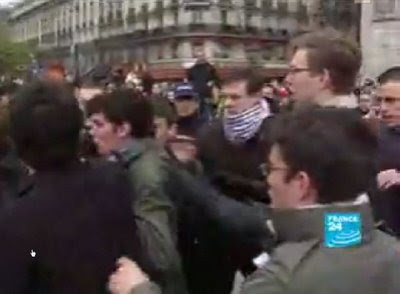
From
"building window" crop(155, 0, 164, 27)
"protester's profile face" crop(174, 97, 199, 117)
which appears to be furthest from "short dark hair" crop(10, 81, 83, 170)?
"building window" crop(155, 0, 164, 27)

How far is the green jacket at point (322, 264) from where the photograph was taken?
303 centimetres

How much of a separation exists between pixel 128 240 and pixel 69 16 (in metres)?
98.1

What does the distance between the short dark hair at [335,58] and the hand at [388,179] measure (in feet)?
1.31

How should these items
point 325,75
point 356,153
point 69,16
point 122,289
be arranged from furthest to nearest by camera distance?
1. point 69,16
2. point 325,75
3. point 122,289
4. point 356,153

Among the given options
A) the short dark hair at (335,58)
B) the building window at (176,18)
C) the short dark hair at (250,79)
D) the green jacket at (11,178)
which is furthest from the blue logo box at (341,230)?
the building window at (176,18)

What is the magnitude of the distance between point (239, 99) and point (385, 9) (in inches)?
1436

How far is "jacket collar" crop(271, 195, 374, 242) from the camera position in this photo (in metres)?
3.08

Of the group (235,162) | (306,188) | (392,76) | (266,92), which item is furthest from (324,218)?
(266,92)

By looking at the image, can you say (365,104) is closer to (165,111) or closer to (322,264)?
(165,111)

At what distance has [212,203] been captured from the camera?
5117mm

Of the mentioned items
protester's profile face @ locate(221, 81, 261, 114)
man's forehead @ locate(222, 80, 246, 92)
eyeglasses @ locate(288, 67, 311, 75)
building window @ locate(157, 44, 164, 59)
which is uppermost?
eyeglasses @ locate(288, 67, 311, 75)

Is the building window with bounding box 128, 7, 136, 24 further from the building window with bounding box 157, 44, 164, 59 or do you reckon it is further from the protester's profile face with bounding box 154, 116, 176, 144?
the protester's profile face with bounding box 154, 116, 176, 144

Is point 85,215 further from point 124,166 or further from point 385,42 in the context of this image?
point 385,42

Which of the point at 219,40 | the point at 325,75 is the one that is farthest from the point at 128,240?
the point at 219,40
